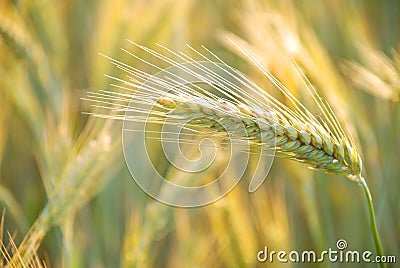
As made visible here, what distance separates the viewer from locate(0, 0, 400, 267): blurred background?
1.12 meters

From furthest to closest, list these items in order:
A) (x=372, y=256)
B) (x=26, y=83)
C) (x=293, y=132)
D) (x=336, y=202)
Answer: (x=336, y=202) < (x=26, y=83) < (x=372, y=256) < (x=293, y=132)

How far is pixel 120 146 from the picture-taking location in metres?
1.27

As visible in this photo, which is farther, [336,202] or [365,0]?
[365,0]

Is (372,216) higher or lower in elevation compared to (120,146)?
lower

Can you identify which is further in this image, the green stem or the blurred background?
the blurred background

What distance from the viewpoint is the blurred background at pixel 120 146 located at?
112 cm

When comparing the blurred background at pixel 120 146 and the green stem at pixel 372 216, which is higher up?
the blurred background at pixel 120 146

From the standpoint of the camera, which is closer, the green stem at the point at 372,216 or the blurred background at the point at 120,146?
the green stem at the point at 372,216

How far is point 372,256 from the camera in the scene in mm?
1309

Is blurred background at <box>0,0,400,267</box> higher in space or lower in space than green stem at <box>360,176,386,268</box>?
higher

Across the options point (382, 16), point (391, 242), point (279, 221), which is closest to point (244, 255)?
point (279, 221)

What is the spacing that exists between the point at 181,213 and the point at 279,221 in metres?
0.24

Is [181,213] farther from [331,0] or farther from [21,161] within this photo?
[331,0]

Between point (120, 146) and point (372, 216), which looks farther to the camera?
point (120, 146)
